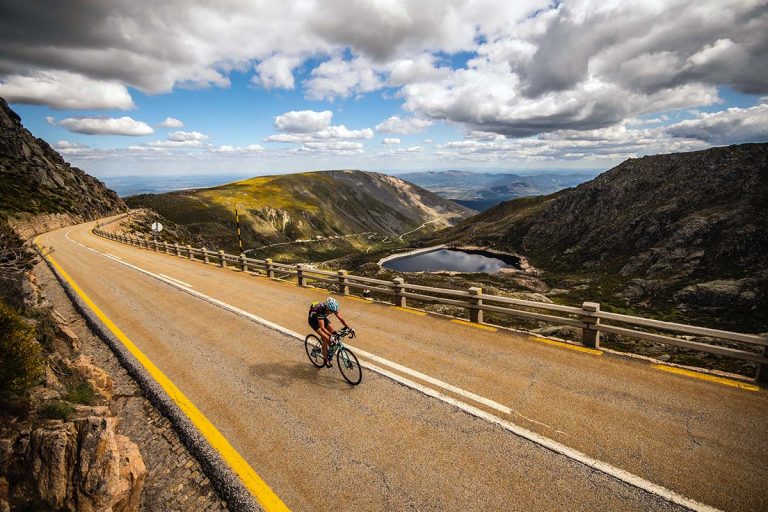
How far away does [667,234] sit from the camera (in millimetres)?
78188

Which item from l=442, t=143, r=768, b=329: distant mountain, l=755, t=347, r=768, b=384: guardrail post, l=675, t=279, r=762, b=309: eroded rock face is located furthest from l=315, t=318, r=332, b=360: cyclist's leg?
l=675, t=279, r=762, b=309: eroded rock face

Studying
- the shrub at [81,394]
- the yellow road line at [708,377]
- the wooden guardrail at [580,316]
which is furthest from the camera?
the wooden guardrail at [580,316]

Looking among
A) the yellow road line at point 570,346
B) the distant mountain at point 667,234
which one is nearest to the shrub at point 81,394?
the yellow road line at point 570,346

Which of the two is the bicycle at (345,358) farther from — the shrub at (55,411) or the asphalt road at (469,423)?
the shrub at (55,411)

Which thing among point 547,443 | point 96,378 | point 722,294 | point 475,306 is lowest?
point 722,294

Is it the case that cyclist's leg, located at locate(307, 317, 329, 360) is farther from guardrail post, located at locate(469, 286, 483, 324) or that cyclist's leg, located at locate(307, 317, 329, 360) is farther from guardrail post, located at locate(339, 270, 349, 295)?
guardrail post, located at locate(339, 270, 349, 295)

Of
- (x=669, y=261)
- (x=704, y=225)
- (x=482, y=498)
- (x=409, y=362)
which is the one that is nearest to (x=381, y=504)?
(x=482, y=498)

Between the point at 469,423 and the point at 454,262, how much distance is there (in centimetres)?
9237

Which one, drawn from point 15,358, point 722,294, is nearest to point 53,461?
point 15,358

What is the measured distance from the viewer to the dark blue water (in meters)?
89.6

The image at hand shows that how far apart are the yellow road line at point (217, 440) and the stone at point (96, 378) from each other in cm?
86

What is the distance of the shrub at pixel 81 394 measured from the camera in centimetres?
579

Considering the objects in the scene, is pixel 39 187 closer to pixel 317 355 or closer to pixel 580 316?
pixel 317 355

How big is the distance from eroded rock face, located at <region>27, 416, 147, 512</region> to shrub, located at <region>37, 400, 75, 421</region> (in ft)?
1.14
